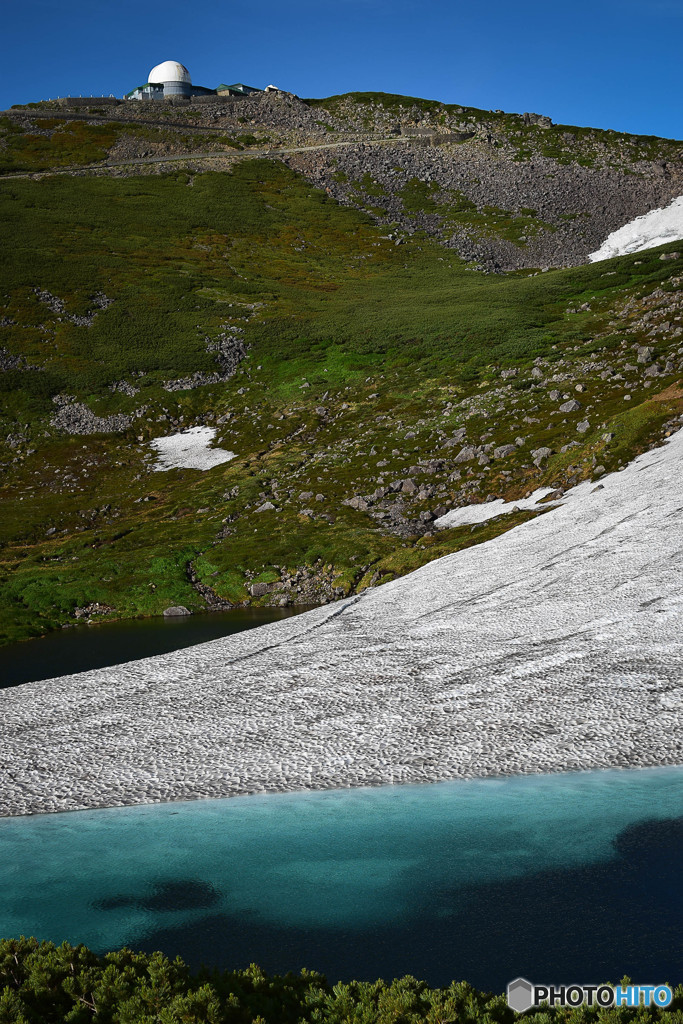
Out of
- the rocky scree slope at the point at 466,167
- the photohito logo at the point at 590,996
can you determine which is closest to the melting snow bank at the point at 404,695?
the photohito logo at the point at 590,996

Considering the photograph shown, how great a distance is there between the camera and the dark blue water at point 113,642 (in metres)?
45.9

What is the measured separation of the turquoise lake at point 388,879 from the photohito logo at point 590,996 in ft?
5.19

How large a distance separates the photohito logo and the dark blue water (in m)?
34.2

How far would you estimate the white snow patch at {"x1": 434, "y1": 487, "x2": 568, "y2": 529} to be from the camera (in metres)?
61.9

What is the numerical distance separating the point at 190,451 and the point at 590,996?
85.1 meters

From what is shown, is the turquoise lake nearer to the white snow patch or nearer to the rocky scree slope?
the white snow patch

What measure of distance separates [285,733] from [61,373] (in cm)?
9648

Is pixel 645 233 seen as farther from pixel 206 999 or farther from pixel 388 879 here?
pixel 206 999

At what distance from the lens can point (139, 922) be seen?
2048cm

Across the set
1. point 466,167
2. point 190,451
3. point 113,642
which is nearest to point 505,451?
point 113,642

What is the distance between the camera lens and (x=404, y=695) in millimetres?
32969

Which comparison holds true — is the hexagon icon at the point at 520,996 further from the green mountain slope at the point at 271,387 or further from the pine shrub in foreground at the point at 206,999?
the green mountain slope at the point at 271,387

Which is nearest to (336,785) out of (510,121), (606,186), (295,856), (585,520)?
(295,856)

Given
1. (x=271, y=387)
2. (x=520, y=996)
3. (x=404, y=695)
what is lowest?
(x=520, y=996)
